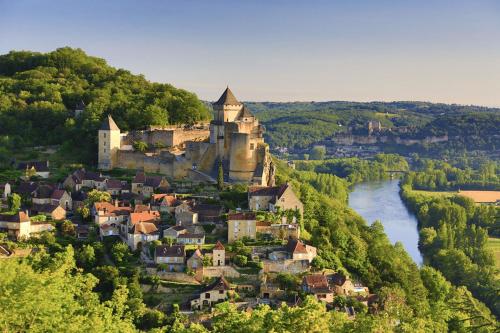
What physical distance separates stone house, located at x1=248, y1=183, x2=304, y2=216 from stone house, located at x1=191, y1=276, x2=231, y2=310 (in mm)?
6174

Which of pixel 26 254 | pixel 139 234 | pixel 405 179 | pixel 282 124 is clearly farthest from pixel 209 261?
pixel 282 124

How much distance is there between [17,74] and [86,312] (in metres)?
38.5

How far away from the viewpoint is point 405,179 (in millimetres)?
83125

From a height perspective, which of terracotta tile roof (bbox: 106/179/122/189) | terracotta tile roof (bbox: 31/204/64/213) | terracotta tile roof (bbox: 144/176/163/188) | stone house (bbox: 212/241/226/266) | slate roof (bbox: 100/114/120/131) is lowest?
stone house (bbox: 212/241/226/266)

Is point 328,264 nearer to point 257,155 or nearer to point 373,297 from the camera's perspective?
point 373,297

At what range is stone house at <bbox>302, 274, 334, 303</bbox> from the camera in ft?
85.3

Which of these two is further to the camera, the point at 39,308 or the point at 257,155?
the point at 257,155

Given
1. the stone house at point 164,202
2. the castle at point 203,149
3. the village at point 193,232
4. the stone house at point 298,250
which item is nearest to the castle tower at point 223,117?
the castle at point 203,149

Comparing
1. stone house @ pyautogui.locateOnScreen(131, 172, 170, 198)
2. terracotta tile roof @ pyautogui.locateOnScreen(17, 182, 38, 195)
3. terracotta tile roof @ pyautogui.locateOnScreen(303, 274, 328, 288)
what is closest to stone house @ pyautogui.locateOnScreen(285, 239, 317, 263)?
terracotta tile roof @ pyautogui.locateOnScreen(303, 274, 328, 288)

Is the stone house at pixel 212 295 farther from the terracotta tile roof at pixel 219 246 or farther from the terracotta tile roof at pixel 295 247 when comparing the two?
the terracotta tile roof at pixel 295 247

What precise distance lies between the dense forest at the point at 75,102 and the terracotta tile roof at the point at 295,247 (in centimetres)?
1627

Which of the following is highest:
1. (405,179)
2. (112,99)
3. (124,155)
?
(112,99)

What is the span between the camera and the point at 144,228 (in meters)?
29.0

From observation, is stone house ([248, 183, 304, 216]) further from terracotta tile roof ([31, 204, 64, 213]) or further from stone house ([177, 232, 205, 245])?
terracotta tile roof ([31, 204, 64, 213])
